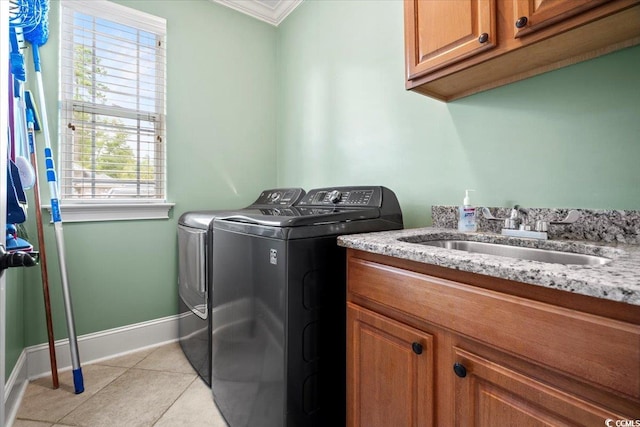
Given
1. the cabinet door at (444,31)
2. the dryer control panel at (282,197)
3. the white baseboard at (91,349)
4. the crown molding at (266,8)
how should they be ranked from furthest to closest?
the crown molding at (266,8), the dryer control panel at (282,197), the white baseboard at (91,349), the cabinet door at (444,31)

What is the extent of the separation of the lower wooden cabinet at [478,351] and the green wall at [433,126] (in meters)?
0.72

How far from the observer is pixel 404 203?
67.2 inches

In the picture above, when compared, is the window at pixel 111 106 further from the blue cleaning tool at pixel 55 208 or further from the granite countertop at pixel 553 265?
the granite countertop at pixel 553 265

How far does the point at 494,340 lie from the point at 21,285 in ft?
7.97

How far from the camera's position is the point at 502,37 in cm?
97

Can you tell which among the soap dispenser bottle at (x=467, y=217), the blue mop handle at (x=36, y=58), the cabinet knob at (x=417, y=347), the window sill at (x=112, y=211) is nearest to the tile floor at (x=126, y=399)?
the window sill at (x=112, y=211)

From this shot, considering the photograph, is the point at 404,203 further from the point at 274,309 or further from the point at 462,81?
the point at 274,309

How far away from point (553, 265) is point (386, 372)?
1.93ft

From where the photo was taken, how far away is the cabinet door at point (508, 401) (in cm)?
56

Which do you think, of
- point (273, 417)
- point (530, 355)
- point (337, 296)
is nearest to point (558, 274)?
point (530, 355)

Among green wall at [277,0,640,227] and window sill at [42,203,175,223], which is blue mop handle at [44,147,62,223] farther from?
green wall at [277,0,640,227]

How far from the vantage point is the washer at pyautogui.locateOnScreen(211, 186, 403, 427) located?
42.8 inches

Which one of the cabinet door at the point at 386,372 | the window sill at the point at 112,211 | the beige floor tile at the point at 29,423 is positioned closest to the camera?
the cabinet door at the point at 386,372

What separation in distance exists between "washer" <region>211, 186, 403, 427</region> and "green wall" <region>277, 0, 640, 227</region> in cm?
49
